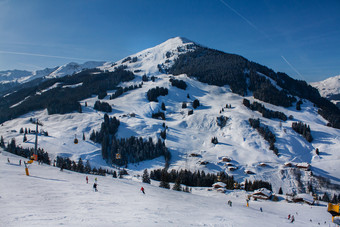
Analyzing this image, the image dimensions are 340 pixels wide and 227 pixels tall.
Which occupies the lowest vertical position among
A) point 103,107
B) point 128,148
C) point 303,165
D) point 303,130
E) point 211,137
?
point 303,165

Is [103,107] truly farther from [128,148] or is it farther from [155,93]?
[128,148]

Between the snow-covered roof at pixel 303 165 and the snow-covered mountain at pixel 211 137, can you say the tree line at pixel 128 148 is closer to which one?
the snow-covered mountain at pixel 211 137

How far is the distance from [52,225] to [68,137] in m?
119

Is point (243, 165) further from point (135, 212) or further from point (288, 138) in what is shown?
point (135, 212)

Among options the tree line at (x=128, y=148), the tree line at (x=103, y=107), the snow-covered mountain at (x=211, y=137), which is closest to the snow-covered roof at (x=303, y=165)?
the snow-covered mountain at (x=211, y=137)

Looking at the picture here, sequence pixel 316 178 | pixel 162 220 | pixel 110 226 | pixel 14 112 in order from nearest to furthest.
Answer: pixel 110 226 → pixel 162 220 → pixel 316 178 → pixel 14 112

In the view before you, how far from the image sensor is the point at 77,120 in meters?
150

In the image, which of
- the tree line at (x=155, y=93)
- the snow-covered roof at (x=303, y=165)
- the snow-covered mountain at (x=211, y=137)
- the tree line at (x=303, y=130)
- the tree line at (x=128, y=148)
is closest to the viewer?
the snow-covered roof at (x=303, y=165)

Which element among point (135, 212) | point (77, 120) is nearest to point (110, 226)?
point (135, 212)

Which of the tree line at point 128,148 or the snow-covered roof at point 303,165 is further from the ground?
the tree line at point 128,148

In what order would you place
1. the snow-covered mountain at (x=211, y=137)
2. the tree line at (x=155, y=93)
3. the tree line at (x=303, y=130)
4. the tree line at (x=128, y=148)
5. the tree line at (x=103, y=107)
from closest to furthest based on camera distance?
1. the snow-covered mountain at (x=211, y=137)
2. the tree line at (x=128, y=148)
3. the tree line at (x=303, y=130)
4. the tree line at (x=103, y=107)
5. the tree line at (x=155, y=93)

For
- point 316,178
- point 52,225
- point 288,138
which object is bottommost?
point 316,178

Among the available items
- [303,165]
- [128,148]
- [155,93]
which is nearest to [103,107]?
[155,93]

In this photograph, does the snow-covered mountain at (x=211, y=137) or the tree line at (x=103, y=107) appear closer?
the snow-covered mountain at (x=211, y=137)
